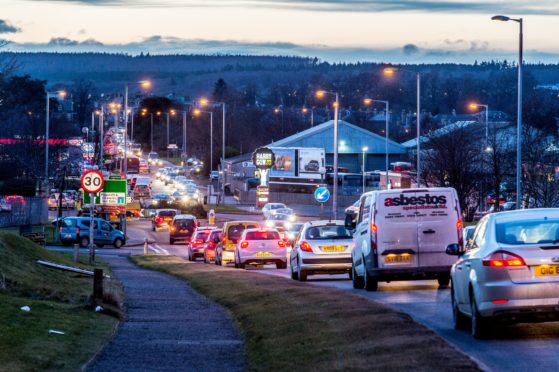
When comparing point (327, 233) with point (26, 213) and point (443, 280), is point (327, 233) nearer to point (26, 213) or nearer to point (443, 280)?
point (443, 280)

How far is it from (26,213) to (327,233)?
4551 cm

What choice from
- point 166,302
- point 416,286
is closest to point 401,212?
point 416,286

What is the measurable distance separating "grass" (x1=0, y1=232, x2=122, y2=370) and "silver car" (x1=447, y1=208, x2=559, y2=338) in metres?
5.17

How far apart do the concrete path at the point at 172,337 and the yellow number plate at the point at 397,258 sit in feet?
11.5

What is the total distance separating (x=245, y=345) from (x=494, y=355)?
192 inches

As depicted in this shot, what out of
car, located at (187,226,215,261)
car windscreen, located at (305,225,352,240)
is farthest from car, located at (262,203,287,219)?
car windscreen, located at (305,225,352,240)

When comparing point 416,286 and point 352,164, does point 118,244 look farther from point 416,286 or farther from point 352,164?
point 352,164

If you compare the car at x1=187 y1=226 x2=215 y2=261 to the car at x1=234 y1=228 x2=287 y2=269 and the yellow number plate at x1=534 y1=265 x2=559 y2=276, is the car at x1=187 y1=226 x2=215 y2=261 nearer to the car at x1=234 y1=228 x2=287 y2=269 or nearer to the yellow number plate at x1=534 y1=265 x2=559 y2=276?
the car at x1=234 y1=228 x2=287 y2=269

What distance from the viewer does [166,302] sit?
25766mm

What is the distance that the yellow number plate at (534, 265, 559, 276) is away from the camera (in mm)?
14180

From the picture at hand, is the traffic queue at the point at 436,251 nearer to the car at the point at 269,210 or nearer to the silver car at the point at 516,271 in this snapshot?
the silver car at the point at 516,271

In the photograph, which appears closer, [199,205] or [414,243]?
[414,243]

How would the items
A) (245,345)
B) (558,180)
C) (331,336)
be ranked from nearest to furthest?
(331,336), (245,345), (558,180)

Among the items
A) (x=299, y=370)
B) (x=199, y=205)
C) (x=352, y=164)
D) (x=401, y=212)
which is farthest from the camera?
(x=352, y=164)
